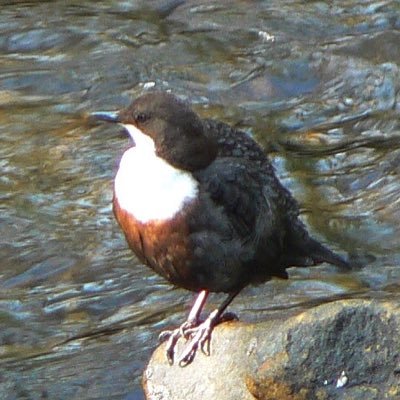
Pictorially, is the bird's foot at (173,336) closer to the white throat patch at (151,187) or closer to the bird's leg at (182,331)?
the bird's leg at (182,331)

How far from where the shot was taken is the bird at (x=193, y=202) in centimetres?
425

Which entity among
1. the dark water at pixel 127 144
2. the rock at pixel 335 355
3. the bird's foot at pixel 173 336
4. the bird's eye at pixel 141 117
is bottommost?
the dark water at pixel 127 144

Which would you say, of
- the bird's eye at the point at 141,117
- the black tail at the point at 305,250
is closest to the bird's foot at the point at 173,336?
the black tail at the point at 305,250

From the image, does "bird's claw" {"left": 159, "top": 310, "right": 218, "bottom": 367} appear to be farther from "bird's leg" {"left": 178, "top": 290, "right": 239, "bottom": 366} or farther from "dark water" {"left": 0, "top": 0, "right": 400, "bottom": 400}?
"dark water" {"left": 0, "top": 0, "right": 400, "bottom": 400}

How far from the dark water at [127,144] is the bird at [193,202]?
883 mm

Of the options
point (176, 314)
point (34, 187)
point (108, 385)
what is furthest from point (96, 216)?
point (108, 385)

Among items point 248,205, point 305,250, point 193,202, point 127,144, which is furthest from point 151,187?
point 127,144

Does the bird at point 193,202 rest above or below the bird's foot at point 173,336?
above

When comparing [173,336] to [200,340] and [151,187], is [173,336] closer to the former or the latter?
[200,340]

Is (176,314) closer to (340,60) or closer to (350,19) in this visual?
(340,60)

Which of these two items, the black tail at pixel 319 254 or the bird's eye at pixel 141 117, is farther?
the black tail at pixel 319 254

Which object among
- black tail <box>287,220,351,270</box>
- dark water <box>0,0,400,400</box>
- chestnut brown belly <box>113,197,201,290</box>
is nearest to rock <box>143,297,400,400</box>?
chestnut brown belly <box>113,197,201,290</box>

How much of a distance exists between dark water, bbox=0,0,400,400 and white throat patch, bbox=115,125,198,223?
109 cm

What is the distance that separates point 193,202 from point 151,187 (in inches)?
5.3
